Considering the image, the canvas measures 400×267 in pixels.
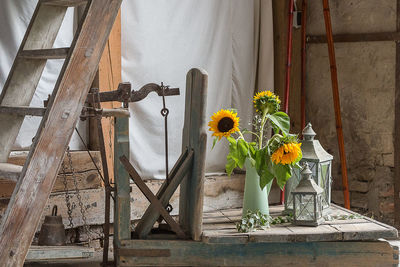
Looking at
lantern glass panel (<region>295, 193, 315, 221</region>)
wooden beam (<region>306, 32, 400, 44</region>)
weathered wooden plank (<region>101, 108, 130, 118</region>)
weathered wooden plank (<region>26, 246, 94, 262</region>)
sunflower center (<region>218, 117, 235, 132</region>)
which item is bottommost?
weathered wooden plank (<region>26, 246, 94, 262</region>)

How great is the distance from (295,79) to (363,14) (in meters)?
0.73

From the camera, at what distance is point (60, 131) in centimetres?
262

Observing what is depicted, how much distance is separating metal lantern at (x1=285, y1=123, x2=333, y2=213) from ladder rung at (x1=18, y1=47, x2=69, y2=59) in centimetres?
129

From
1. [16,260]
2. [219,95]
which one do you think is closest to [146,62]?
[219,95]

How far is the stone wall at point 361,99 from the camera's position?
4.97 meters

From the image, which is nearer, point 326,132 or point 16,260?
point 16,260

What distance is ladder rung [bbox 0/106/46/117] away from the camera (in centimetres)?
260

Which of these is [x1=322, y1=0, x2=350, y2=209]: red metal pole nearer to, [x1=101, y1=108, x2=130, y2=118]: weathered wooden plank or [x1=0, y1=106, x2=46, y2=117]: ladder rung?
[x1=101, y1=108, x2=130, y2=118]: weathered wooden plank

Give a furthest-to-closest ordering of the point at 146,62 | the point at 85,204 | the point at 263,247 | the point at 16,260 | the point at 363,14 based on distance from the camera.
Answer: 1. the point at 363,14
2. the point at 146,62
3. the point at 85,204
4. the point at 263,247
5. the point at 16,260

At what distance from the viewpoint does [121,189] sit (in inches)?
114

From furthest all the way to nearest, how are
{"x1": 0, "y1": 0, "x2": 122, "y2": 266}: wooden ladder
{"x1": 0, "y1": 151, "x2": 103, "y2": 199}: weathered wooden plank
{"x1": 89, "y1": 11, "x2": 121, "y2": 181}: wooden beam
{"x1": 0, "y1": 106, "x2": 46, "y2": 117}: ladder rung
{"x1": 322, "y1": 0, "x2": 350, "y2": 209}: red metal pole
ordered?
{"x1": 322, "y1": 0, "x2": 350, "y2": 209}: red metal pole → {"x1": 89, "y1": 11, "x2": 121, "y2": 181}: wooden beam → {"x1": 0, "y1": 151, "x2": 103, "y2": 199}: weathered wooden plank → {"x1": 0, "y1": 106, "x2": 46, "y2": 117}: ladder rung → {"x1": 0, "y1": 0, "x2": 122, "y2": 266}: wooden ladder

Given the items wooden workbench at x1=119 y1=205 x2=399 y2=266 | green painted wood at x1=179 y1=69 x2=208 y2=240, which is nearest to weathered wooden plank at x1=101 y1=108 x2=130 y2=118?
green painted wood at x1=179 y1=69 x2=208 y2=240

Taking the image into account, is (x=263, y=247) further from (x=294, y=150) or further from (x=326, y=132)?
(x=326, y=132)

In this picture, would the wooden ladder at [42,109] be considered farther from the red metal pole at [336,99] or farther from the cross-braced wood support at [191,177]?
the red metal pole at [336,99]
